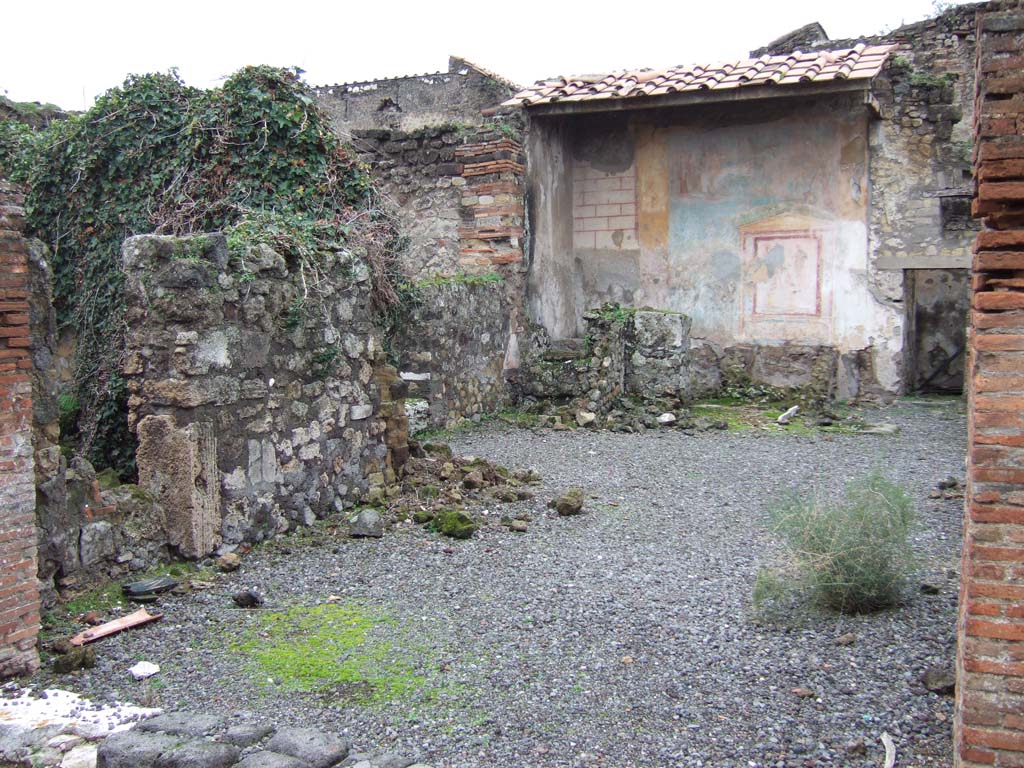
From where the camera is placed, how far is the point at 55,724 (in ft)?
12.5

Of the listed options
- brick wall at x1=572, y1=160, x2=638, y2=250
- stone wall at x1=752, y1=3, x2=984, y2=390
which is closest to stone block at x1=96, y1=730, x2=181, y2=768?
stone wall at x1=752, y1=3, x2=984, y2=390

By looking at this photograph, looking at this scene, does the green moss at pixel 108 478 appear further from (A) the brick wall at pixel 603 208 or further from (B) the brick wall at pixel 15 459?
(A) the brick wall at pixel 603 208

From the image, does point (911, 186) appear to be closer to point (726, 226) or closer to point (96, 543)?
point (726, 226)

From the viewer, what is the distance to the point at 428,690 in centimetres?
410

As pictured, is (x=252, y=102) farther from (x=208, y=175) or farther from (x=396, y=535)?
(x=396, y=535)

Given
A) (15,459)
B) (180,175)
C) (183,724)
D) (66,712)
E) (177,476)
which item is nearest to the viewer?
(183,724)

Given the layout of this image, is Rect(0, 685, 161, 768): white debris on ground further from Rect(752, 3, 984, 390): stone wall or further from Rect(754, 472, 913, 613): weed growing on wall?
Rect(752, 3, 984, 390): stone wall

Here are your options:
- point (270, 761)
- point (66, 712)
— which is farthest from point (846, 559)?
point (66, 712)

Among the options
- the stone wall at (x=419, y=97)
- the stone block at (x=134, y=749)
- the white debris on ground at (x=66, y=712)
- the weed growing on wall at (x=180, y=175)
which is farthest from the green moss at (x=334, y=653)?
the stone wall at (x=419, y=97)

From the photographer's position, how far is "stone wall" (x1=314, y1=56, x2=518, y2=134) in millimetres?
19625

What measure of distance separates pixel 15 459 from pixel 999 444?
406 centimetres

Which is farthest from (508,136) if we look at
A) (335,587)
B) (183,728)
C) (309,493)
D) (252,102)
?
(183,728)

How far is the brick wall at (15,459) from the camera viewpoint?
13.8ft

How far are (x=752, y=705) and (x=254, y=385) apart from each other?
372 cm
